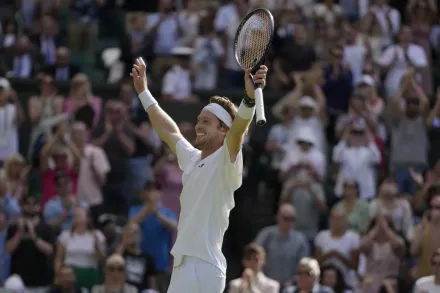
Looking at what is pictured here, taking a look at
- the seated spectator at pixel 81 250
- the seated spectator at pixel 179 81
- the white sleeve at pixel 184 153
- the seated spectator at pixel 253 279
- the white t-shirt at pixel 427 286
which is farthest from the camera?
the seated spectator at pixel 179 81

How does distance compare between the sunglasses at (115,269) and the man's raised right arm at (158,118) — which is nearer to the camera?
the man's raised right arm at (158,118)

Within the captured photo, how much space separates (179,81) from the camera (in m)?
18.3

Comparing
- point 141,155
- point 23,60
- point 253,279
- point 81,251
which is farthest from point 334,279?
point 23,60

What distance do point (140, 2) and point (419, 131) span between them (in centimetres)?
627

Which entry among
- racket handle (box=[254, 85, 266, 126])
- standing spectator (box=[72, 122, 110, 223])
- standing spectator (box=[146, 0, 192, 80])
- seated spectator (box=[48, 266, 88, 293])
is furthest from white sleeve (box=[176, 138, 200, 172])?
standing spectator (box=[146, 0, 192, 80])

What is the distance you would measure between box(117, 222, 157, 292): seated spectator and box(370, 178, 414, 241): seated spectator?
265 centimetres

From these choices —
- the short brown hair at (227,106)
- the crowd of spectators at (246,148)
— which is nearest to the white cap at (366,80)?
the crowd of spectators at (246,148)

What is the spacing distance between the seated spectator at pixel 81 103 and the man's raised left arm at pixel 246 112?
962 centimetres

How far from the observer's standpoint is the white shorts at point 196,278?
792cm

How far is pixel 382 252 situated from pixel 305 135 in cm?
243

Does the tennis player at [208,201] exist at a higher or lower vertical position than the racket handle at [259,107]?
lower

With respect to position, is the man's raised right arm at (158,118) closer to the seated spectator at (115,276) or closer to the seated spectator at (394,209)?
the seated spectator at (115,276)

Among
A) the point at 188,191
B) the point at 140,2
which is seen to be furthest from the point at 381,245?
the point at 140,2

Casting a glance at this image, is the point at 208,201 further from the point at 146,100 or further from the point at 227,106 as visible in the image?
the point at 146,100
